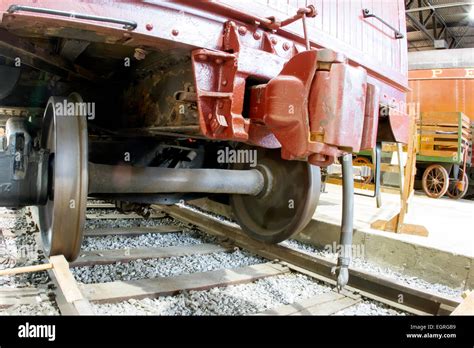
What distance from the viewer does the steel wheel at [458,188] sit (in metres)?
8.69

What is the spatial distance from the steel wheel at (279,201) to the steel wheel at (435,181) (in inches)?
266

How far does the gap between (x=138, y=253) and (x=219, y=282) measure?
79cm

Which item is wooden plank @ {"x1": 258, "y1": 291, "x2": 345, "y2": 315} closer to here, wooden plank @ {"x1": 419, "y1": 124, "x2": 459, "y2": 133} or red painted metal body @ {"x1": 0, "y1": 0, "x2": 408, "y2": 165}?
red painted metal body @ {"x1": 0, "y1": 0, "x2": 408, "y2": 165}

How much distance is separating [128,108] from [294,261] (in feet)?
5.39

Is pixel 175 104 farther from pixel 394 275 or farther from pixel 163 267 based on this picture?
pixel 394 275

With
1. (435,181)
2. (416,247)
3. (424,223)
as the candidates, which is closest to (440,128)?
(435,181)

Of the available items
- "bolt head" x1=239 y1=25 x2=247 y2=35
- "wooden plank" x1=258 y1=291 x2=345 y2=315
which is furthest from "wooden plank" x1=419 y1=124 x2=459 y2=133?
"bolt head" x1=239 y1=25 x2=247 y2=35

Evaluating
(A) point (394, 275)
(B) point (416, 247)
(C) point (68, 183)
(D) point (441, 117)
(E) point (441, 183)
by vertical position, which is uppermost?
(D) point (441, 117)

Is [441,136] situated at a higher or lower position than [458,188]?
higher

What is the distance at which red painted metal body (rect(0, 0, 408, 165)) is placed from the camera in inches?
59.7

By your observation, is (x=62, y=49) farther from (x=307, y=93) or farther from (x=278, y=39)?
(x=307, y=93)

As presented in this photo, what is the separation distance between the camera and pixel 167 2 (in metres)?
1.58

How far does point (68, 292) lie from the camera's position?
1749 millimetres
